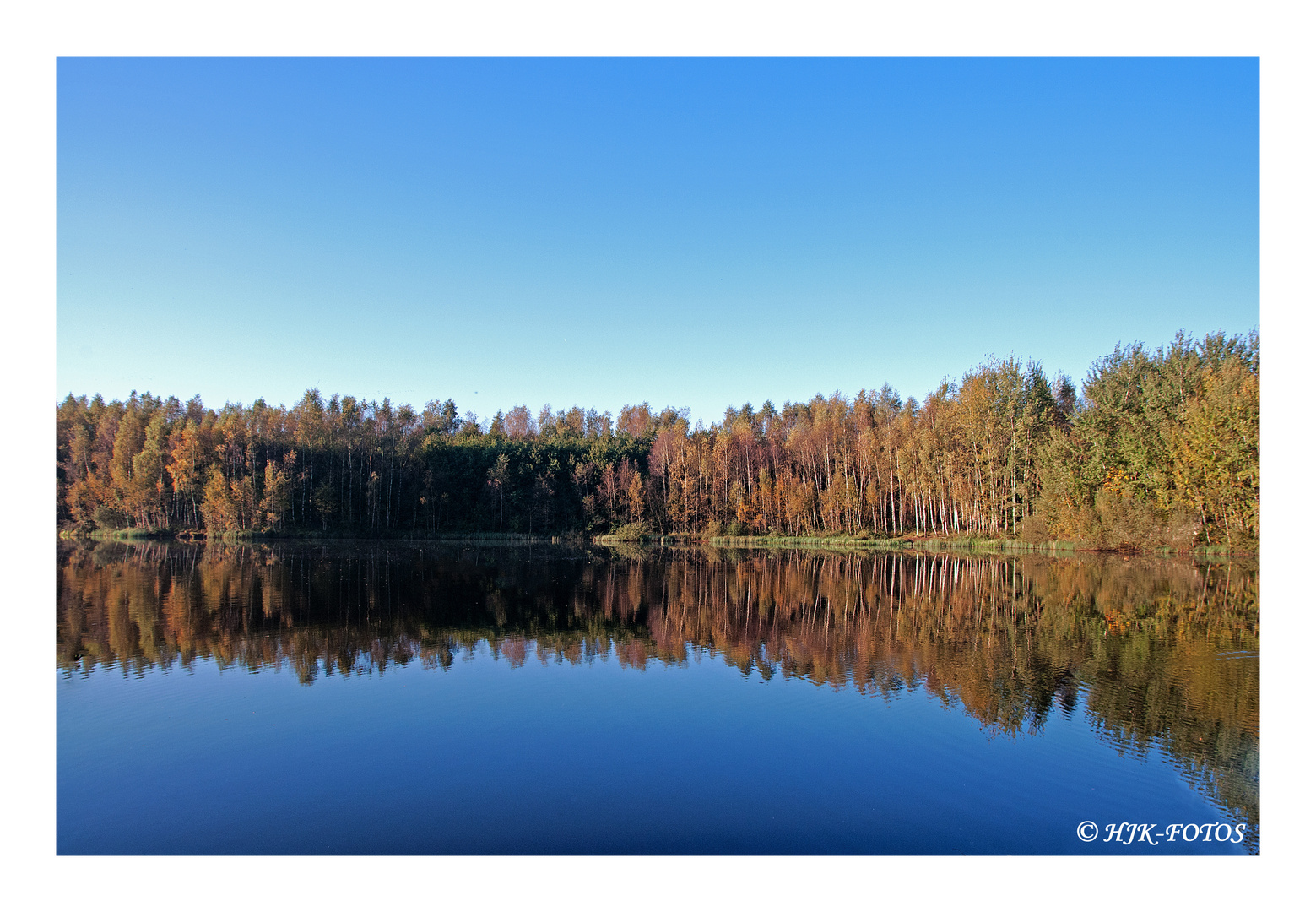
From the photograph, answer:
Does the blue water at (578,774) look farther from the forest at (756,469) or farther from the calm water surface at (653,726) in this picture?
the forest at (756,469)

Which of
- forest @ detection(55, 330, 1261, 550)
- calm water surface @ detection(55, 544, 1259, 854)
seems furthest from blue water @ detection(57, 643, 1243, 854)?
forest @ detection(55, 330, 1261, 550)

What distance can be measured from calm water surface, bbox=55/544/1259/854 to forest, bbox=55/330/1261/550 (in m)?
18.7

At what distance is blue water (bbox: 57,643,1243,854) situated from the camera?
6059 millimetres

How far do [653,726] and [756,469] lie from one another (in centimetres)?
5325

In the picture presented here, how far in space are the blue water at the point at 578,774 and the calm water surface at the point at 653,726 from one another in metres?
0.03

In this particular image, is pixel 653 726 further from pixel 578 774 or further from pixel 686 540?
pixel 686 540

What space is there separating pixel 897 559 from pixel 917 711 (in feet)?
→ 88.9

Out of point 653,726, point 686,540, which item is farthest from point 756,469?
point 653,726

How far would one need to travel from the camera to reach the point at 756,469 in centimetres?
6128

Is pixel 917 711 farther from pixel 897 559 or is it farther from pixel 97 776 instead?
pixel 897 559

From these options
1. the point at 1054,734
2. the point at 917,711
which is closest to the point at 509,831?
the point at 917,711

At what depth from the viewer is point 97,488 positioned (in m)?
54.2

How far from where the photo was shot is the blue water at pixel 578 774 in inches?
239

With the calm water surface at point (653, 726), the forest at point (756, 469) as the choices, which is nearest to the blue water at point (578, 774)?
the calm water surface at point (653, 726)
